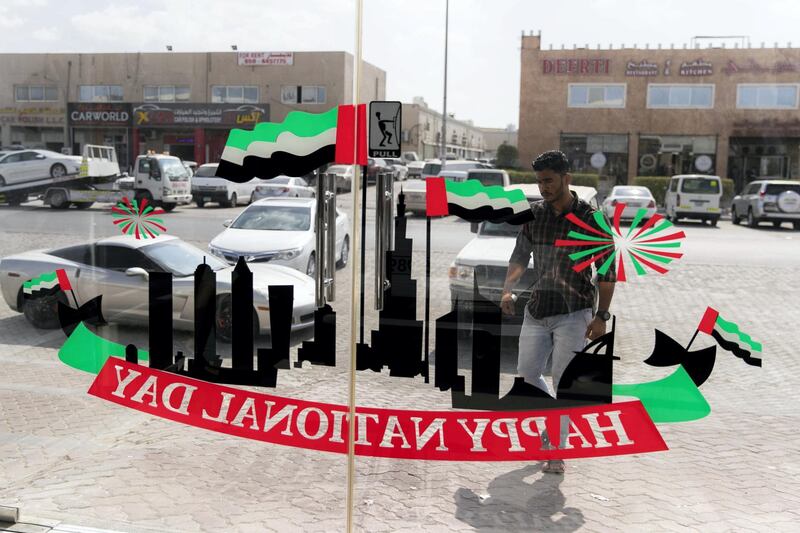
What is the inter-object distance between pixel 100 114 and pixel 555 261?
287 cm

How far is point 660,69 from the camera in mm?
4223

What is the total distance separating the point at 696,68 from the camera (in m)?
4.19

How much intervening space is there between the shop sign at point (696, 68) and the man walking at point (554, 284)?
2.51ft

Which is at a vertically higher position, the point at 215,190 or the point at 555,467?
the point at 215,190

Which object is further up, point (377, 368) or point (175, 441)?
point (377, 368)

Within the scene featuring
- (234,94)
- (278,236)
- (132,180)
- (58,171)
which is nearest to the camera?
(234,94)

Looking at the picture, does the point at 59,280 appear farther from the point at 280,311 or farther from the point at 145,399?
the point at 280,311

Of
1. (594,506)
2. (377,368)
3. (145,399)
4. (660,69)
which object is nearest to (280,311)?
(377,368)

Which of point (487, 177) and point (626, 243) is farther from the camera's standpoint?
point (487, 177)

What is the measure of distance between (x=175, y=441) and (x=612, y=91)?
3213 mm

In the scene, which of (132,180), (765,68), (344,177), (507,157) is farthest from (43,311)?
(765,68)

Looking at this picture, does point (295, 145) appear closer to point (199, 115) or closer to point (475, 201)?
point (199, 115)

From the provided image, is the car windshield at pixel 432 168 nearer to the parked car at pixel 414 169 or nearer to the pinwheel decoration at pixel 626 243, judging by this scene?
the parked car at pixel 414 169

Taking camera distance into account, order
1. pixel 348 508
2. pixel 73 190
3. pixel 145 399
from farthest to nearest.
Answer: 1. pixel 73 190
2. pixel 145 399
3. pixel 348 508
